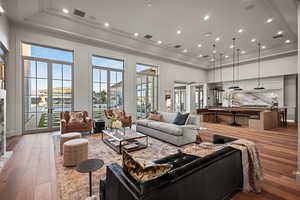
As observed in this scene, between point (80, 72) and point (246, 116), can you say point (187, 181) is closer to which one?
point (80, 72)

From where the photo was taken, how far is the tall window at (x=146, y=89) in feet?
24.9

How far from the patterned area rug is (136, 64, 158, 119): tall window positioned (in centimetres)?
367

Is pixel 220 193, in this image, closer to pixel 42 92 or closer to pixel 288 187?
pixel 288 187

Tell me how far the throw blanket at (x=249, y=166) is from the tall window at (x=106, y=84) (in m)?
5.58

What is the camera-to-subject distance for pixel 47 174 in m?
2.35

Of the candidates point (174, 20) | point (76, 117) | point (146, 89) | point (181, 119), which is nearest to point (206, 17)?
point (174, 20)

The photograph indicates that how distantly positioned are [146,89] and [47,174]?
20.0 ft

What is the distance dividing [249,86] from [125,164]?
10.6 m

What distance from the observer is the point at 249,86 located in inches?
359

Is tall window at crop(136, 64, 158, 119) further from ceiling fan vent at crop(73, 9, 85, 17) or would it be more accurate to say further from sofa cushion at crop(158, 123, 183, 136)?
sofa cushion at crop(158, 123, 183, 136)

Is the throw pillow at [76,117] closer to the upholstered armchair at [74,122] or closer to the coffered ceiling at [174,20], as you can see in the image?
the upholstered armchair at [74,122]

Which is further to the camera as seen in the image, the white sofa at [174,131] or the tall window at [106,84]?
the tall window at [106,84]

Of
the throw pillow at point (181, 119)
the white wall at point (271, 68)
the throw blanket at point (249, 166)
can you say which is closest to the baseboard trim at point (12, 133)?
the throw pillow at point (181, 119)

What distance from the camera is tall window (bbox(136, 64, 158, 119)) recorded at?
7580 mm
